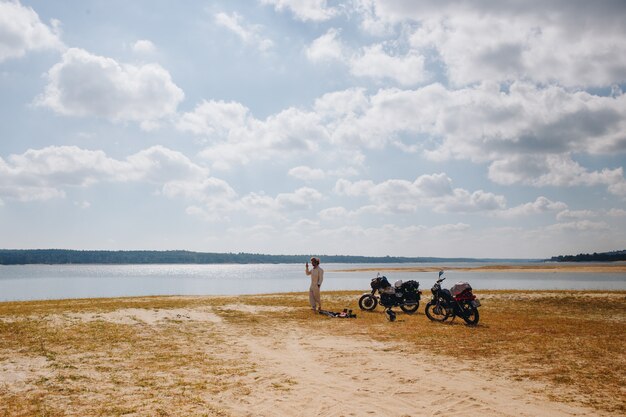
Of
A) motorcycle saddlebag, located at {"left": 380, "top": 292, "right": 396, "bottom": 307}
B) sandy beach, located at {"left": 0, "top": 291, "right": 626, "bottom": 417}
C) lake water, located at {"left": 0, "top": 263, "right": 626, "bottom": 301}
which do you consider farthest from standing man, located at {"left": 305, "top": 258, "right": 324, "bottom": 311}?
lake water, located at {"left": 0, "top": 263, "right": 626, "bottom": 301}

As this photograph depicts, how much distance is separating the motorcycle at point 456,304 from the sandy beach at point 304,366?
0.81 m

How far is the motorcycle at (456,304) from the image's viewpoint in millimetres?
17328

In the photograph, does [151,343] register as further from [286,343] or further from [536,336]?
[536,336]

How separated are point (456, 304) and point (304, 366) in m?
9.69

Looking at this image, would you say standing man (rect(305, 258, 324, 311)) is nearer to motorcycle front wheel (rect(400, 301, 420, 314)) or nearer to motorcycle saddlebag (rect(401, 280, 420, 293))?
motorcycle saddlebag (rect(401, 280, 420, 293))

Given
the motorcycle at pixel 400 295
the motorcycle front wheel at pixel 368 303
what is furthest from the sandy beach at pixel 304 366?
the motorcycle front wheel at pixel 368 303

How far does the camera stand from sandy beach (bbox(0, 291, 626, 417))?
24.1 feet

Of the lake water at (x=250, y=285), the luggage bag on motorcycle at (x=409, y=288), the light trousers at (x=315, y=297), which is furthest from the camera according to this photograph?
the lake water at (x=250, y=285)

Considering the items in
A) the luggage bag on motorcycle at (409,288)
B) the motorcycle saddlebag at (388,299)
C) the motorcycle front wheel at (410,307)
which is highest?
the luggage bag on motorcycle at (409,288)

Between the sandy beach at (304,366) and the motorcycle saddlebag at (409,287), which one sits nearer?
the sandy beach at (304,366)

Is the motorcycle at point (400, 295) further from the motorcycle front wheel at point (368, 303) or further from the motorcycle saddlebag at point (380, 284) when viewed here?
the motorcycle front wheel at point (368, 303)

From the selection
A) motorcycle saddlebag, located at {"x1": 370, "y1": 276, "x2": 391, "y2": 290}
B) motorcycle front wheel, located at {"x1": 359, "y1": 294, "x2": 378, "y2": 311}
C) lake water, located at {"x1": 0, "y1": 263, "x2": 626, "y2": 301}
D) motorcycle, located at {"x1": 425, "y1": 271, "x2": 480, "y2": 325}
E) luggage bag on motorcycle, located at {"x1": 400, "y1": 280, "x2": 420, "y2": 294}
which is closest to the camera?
motorcycle, located at {"x1": 425, "y1": 271, "x2": 480, "y2": 325}

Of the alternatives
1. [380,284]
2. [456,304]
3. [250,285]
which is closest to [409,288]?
[380,284]

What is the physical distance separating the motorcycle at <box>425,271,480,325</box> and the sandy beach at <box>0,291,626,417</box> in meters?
0.81
